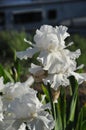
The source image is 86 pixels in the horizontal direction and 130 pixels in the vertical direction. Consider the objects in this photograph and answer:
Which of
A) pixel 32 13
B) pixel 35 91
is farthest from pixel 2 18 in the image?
pixel 35 91

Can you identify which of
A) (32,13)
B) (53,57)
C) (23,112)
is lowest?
(23,112)

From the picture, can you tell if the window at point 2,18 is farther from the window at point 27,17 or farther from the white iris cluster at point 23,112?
the white iris cluster at point 23,112

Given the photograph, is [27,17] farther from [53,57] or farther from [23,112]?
[23,112]

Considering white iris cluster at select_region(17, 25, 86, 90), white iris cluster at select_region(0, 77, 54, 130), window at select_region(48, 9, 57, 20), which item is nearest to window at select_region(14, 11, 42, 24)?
window at select_region(48, 9, 57, 20)

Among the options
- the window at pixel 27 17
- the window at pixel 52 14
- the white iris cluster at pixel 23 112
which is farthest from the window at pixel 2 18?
the white iris cluster at pixel 23 112

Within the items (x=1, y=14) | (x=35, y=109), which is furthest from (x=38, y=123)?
(x=1, y=14)

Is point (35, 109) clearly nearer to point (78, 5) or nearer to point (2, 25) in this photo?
point (2, 25)
